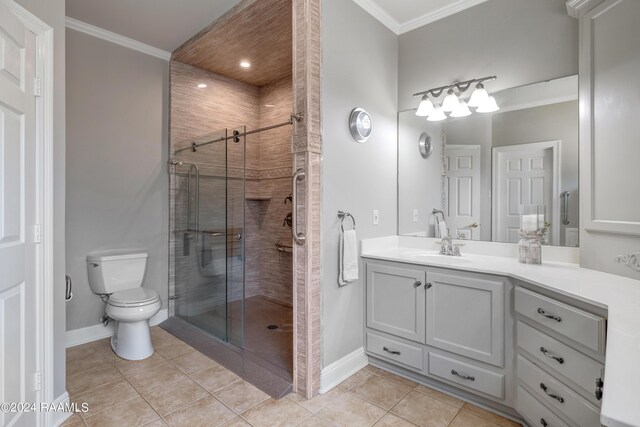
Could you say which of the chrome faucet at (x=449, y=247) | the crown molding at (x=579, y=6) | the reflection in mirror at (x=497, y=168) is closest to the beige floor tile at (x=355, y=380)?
the chrome faucet at (x=449, y=247)

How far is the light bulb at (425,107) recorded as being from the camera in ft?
8.35

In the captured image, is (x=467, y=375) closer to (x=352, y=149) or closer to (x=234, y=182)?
(x=352, y=149)

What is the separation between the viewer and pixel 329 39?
2.14 m

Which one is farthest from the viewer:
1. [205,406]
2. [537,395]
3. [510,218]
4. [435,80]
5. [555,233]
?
[435,80]

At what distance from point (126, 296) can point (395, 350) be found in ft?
6.86

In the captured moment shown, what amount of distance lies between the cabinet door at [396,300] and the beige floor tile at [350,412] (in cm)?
51

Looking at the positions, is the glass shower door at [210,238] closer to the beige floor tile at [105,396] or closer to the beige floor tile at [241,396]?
the beige floor tile at [241,396]

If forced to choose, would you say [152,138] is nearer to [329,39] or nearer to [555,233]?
[329,39]

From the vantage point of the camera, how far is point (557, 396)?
1.47 meters

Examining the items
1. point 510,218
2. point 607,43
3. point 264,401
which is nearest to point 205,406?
point 264,401

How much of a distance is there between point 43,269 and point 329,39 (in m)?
2.08

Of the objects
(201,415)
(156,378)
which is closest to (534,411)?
(201,415)

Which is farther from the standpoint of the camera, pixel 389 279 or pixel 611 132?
pixel 389 279

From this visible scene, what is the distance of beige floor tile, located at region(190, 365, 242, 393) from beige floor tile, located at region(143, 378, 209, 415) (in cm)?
5
